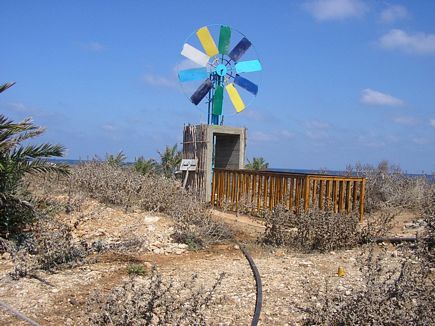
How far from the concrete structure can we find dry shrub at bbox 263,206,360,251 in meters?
4.71

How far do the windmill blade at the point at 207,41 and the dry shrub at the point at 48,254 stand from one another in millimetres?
7948

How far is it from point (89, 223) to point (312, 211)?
3.87 meters

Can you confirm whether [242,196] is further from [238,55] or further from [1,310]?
[1,310]

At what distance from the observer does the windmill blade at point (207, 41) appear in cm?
1348

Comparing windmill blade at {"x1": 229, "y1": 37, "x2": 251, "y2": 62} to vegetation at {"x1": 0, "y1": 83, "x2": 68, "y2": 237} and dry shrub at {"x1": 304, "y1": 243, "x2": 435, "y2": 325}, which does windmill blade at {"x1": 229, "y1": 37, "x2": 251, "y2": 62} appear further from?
dry shrub at {"x1": 304, "y1": 243, "x2": 435, "y2": 325}

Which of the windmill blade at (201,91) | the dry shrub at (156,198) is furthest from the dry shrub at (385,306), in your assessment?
the windmill blade at (201,91)

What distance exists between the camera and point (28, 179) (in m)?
10.9

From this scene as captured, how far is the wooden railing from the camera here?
1056 centimetres

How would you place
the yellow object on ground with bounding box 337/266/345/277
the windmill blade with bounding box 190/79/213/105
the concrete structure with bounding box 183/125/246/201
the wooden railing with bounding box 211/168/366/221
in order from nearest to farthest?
the yellow object on ground with bounding box 337/266/345/277
the wooden railing with bounding box 211/168/366/221
the concrete structure with bounding box 183/125/246/201
the windmill blade with bounding box 190/79/213/105

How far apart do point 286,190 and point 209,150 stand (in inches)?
109

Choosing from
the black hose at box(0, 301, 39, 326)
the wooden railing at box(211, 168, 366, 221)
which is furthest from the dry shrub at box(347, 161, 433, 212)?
the black hose at box(0, 301, 39, 326)

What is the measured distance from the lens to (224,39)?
13.8m

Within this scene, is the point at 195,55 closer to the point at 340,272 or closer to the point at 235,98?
the point at 235,98

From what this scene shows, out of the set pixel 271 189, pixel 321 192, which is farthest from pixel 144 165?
pixel 321 192
